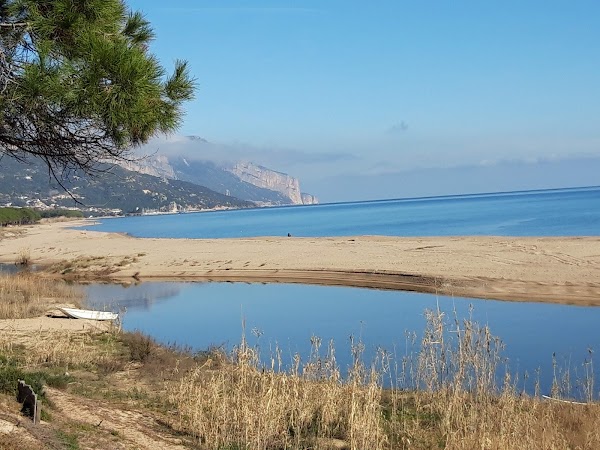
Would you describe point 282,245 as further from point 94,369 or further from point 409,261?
point 94,369

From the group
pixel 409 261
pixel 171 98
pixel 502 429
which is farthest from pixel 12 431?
pixel 409 261

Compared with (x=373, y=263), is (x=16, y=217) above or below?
above

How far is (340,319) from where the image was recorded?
73.8 ft

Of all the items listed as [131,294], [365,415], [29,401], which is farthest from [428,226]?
[29,401]

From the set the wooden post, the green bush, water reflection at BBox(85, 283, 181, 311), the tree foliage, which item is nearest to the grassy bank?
the wooden post

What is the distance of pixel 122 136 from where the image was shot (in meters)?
7.41

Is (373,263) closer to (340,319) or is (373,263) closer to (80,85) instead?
(340,319)

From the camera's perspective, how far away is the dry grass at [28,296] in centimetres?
1923

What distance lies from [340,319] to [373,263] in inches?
512

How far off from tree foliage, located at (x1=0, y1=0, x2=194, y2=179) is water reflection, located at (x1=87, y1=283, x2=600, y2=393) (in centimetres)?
868

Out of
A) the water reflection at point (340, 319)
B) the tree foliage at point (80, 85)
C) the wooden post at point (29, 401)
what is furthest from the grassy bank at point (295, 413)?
the water reflection at point (340, 319)

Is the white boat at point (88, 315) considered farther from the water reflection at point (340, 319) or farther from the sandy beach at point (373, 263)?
Answer: the sandy beach at point (373, 263)

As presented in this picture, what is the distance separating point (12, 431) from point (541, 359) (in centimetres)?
1205

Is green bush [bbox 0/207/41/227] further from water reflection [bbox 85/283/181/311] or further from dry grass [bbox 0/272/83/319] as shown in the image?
dry grass [bbox 0/272/83/319]
